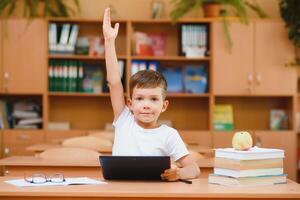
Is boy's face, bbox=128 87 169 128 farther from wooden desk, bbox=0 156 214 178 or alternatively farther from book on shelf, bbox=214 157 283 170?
wooden desk, bbox=0 156 214 178

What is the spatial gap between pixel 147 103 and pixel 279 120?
4631 mm

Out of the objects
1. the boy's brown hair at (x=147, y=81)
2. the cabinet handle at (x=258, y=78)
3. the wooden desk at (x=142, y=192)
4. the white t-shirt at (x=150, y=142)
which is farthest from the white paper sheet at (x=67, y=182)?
the cabinet handle at (x=258, y=78)

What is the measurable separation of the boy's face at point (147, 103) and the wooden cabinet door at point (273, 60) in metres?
4.31

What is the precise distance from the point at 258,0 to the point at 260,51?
715 millimetres

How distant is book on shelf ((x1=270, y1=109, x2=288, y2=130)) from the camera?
289 inches

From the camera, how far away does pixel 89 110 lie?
753cm

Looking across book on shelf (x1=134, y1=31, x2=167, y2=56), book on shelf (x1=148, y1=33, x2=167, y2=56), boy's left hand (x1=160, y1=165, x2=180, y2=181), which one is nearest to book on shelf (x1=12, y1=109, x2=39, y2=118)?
book on shelf (x1=134, y1=31, x2=167, y2=56)

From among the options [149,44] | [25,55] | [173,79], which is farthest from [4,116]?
[173,79]

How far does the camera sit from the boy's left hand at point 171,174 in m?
2.84

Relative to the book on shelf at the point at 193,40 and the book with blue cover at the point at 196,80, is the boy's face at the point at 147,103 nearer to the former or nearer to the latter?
the book on shelf at the point at 193,40

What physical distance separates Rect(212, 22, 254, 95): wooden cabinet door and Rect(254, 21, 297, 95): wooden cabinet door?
9cm

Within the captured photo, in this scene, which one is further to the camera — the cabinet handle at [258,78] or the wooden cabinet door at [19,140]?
the cabinet handle at [258,78]

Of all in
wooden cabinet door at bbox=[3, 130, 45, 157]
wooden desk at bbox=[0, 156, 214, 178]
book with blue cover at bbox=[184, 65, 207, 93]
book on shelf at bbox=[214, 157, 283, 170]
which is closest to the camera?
book on shelf at bbox=[214, 157, 283, 170]

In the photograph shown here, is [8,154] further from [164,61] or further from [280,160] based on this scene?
[280,160]
